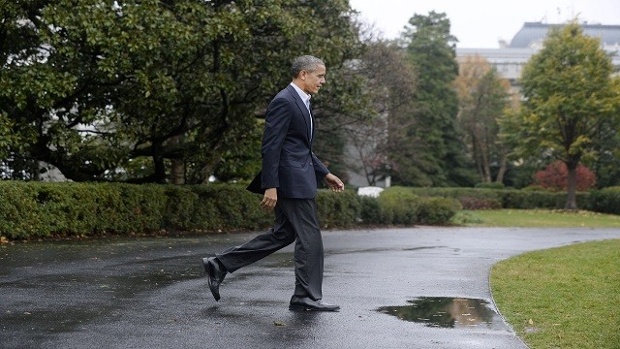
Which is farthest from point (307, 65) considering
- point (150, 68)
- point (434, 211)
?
point (434, 211)

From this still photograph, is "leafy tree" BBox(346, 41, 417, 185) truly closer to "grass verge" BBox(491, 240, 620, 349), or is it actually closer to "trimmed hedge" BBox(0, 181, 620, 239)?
"trimmed hedge" BBox(0, 181, 620, 239)

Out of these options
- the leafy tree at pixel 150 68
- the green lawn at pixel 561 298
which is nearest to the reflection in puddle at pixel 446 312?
the green lawn at pixel 561 298

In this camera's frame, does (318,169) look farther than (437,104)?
No

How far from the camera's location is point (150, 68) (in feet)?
56.2

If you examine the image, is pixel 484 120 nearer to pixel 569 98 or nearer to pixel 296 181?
pixel 569 98

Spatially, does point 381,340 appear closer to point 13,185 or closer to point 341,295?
point 341,295

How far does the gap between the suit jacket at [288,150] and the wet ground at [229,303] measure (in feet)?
3.22

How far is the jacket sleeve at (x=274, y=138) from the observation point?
7297mm

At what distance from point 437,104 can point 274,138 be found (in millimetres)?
51833

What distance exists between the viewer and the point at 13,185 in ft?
47.6

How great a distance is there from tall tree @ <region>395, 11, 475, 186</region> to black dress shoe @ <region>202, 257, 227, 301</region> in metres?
47.8

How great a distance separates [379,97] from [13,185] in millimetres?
25388

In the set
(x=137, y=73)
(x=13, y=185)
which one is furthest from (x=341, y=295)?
(x=137, y=73)

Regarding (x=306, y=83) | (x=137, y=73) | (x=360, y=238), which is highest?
(x=137, y=73)
